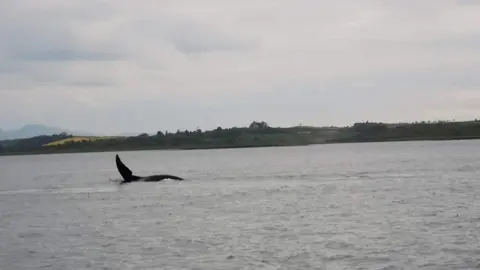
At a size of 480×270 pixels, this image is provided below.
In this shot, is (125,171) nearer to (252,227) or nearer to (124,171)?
(124,171)

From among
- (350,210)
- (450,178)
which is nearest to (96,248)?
(350,210)

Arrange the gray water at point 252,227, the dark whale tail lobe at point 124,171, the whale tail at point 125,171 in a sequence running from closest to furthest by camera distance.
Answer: the gray water at point 252,227
the whale tail at point 125,171
the dark whale tail lobe at point 124,171

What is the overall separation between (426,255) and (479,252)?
1.59m

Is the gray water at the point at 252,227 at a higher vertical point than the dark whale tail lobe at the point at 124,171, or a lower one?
lower

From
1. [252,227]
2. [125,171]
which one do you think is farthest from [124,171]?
[252,227]

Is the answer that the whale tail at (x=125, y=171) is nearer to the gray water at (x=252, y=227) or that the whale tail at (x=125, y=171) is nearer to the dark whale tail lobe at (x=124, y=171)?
the dark whale tail lobe at (x=124, y=171)

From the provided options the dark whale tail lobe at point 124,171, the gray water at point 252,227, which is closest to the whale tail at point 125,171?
the dark whale tail lobe at point 124,171

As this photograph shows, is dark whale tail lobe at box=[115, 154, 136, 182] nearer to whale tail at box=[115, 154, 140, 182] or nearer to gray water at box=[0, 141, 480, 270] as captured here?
whale tail at box=[115, 154, 140, 182]

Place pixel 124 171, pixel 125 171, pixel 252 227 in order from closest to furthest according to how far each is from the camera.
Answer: pixel 252 227, pixel 124 171, pixel 125 171

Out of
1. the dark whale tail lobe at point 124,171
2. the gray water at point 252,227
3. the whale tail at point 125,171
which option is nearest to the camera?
the gray water at point 252,227

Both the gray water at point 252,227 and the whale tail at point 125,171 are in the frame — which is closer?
the gray water at point 252,227

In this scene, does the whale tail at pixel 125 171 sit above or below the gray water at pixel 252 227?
above

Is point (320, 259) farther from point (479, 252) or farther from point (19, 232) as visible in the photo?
point (19, 232)

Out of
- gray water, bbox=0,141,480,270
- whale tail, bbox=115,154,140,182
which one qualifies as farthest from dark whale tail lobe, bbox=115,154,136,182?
gray water, bbox=0,141,480,270
